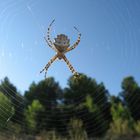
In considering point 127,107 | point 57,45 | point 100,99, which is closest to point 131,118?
point 127,107

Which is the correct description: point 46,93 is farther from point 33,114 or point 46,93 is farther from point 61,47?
point 61,47

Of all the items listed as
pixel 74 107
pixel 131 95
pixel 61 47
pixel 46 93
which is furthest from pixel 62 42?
pixel 131 95

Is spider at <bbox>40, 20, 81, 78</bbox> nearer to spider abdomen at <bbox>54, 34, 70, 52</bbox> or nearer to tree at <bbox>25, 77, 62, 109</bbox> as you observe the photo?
spider abdomen at <bbox>54, 34, 70, 52</bbox>

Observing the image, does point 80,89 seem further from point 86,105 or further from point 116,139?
point 116,139

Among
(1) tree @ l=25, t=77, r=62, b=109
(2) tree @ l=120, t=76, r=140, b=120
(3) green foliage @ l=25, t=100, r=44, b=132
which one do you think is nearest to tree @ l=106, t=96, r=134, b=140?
(2) tree @ l=120, t=76, r=140, b=120

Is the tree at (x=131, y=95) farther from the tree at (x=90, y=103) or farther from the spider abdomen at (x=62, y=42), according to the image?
the spider abdomen at (x=62, y=42)
